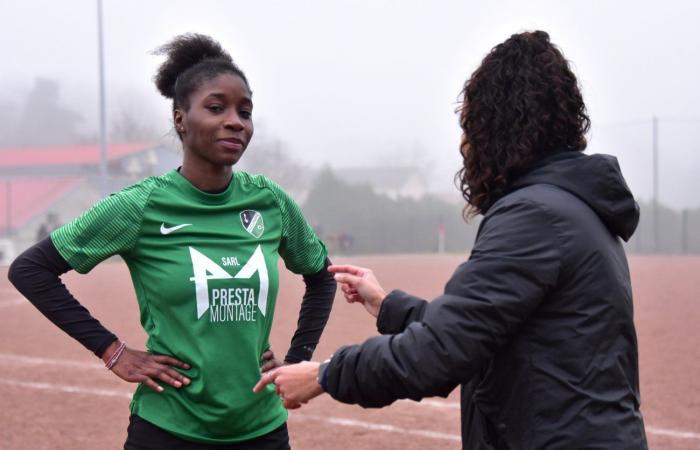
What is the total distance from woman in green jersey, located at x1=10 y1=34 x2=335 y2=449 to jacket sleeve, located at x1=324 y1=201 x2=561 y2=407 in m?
1.12

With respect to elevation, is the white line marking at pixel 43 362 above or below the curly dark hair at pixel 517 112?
below

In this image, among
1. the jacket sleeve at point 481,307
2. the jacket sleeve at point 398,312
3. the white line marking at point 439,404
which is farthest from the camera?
the white line marking at point 439,404

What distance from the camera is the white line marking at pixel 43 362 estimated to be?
943 centimetres

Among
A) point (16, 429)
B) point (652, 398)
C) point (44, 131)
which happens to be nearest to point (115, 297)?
point (16, 429)

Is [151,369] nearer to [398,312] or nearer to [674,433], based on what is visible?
[398,312]

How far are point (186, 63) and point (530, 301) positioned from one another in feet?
6.36

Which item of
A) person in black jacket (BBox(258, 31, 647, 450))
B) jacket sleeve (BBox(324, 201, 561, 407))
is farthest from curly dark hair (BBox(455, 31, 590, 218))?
jacket sleeve (BBox(324, 201, 561, 407))

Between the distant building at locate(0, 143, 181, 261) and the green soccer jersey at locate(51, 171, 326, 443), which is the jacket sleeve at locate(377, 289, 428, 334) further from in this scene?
the distant building at locate(0, 143, 181, 261)

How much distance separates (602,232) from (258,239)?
1.48m

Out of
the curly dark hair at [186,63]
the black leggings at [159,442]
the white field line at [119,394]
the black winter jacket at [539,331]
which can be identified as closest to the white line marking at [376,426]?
the white field line at [119,394]

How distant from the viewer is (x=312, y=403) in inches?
298

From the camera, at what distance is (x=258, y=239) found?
130 inches

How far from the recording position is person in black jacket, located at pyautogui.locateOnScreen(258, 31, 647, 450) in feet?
6.81

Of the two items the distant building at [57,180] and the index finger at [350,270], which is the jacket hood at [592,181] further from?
the distant building at [57,180]
